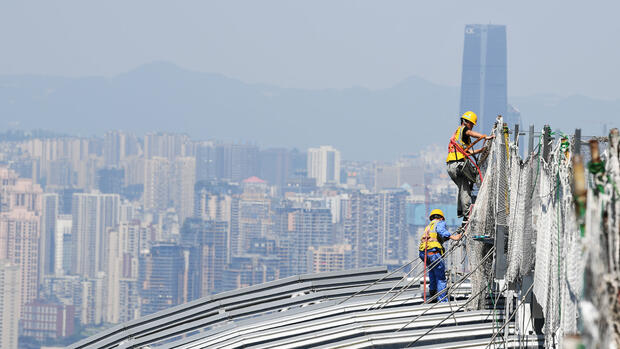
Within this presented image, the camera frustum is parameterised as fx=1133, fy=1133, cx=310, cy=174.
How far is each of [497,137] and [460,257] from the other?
336 cm

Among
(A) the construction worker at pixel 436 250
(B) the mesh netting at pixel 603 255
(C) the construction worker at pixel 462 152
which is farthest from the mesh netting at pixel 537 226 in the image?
(A) the construction worker at pixel 436 250

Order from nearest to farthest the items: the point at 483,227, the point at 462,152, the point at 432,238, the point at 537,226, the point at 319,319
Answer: the point at 537,226, the point at 483,227, the point at 319,319, the point at 432,238, the point at 462,152

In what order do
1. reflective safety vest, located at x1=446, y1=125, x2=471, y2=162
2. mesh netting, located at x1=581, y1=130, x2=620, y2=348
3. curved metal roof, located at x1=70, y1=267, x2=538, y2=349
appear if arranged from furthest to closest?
1. reflective safety vest, located at x1=446, y1=125, x2=471, y2=162
2. curved metal roof, located at x1=70, y1=267, x2=538, y2=349
3. mesh netting, located at x1=581, y1=130, x2=620, y2=348

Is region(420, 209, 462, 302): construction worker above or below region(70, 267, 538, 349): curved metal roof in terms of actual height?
above

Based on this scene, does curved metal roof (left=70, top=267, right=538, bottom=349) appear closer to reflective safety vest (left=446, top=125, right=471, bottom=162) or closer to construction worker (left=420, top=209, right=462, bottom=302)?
construction worker (left=420, top=209, right=462, bottom=302)

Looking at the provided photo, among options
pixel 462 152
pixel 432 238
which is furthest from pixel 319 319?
pixel 462 152


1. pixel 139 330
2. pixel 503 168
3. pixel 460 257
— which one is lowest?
pixel 139 330

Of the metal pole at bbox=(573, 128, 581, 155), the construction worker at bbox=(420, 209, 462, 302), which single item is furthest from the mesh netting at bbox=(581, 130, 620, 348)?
the construction worker at bbox=(420, 209, 462, 302)

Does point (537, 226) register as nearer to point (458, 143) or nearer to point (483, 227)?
point (483, 227)

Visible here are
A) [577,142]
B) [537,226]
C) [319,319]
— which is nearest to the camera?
[577,142]

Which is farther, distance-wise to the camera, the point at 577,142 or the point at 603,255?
the point at 577,142

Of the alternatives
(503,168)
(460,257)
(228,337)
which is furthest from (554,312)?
(460,257)

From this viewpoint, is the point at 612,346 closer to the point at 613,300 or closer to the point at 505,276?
the point at 613,300

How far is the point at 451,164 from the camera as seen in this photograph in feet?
46.9
